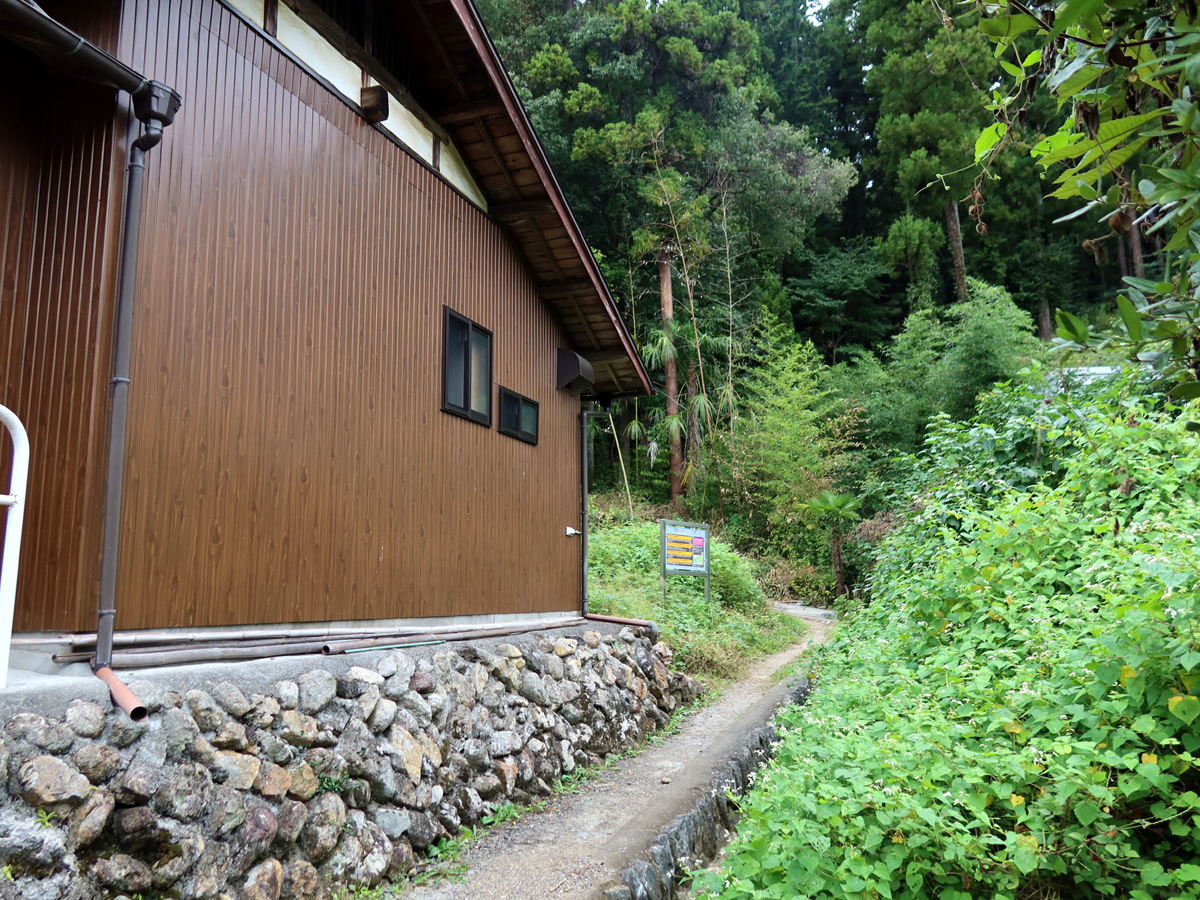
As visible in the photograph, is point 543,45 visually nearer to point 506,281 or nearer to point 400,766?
point 506,281

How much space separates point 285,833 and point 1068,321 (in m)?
3.67

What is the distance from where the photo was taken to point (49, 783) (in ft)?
9.18

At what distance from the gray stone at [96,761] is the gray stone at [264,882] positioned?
2.50 ft

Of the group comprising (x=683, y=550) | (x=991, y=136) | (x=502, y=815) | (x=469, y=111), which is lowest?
(x=502, y=815)

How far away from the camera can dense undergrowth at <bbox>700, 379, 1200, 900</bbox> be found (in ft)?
8.65

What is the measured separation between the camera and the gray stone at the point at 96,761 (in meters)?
2.96

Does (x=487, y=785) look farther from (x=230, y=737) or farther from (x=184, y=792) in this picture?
(x=184, y=792)

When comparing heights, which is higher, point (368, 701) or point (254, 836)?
point (368, 701)

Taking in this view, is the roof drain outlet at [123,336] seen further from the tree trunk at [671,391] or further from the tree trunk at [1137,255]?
the tree trunk at [1137,255]

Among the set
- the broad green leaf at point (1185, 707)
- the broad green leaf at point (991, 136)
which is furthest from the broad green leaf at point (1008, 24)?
the broad green leaf at point (1185, 707)

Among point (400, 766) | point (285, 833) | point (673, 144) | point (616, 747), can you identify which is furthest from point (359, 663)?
point (673, 144)

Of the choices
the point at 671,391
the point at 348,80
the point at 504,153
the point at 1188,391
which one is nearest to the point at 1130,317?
the point at 1188,391

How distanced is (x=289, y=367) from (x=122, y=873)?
9.11ft

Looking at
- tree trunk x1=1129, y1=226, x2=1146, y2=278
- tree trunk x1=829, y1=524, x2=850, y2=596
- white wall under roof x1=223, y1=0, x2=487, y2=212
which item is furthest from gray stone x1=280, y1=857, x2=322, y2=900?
tree trunk x1=1129, y1=226, x2=1146, y2=278
